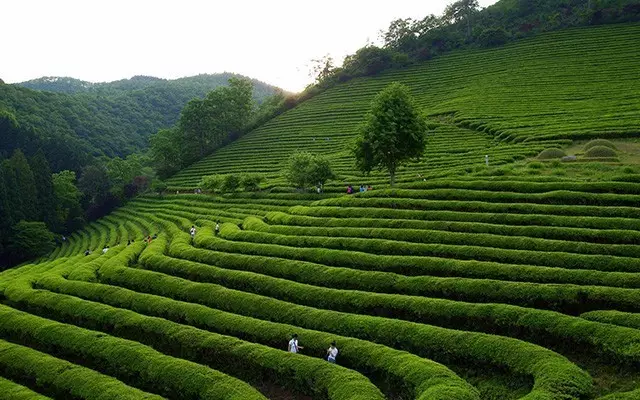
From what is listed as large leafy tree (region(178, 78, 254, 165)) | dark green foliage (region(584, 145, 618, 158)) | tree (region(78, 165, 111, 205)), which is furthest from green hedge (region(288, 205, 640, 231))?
large leafy tree (region(178, 78, 254, 165))

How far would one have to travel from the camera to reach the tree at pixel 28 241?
195ft

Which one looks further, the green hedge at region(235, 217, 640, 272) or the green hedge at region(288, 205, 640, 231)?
the green hedge at region(288, 205, 640, 231)

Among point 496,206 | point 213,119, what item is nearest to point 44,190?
point 213,119

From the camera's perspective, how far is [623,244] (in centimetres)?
2467

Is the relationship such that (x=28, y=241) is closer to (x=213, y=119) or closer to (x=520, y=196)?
(x=213, y=119)

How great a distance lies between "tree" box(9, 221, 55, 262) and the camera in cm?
5953

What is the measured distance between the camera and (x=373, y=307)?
2284 centimetres

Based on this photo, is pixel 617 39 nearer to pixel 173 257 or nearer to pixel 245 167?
pixel 245 167

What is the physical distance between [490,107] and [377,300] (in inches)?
2192

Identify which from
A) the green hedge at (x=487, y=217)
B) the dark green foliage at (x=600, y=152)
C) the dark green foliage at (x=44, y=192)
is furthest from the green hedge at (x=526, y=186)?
the dark green foliage at (x=44, y=192)

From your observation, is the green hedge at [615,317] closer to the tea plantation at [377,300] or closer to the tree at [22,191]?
the tea plantation at [377,300]

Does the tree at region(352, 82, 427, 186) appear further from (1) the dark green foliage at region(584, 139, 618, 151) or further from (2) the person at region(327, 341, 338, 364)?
(2) the person at region(327, 341, 338, 364)

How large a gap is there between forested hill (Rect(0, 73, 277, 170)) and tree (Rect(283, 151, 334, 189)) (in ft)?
193

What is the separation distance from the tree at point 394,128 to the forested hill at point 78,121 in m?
70.7
